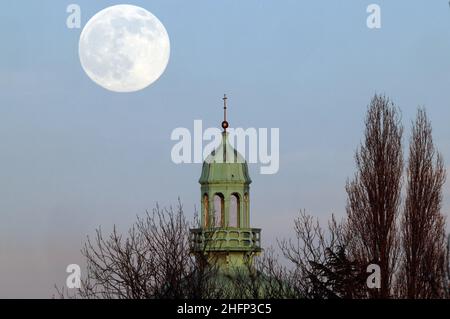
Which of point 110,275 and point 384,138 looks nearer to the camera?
point 110,275

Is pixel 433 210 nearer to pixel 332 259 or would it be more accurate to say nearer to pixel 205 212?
pixel 332 259

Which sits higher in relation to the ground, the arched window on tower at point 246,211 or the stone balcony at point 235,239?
the arched window on tower at point 246,211

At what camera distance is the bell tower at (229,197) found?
6419 centimetres

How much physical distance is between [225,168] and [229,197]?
1171 mm

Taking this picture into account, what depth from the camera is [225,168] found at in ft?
218

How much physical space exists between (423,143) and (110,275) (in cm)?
1453

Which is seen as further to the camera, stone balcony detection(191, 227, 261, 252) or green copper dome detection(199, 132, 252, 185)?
green copper dome detection(199, 132, 252, 185)

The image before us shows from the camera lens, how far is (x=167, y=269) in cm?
5188

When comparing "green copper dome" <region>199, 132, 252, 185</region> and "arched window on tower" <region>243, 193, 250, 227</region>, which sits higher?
"green copper dome" <region>199, 132, 252, 185</region>

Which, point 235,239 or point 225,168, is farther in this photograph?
point 225,168

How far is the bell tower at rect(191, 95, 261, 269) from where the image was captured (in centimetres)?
6419
